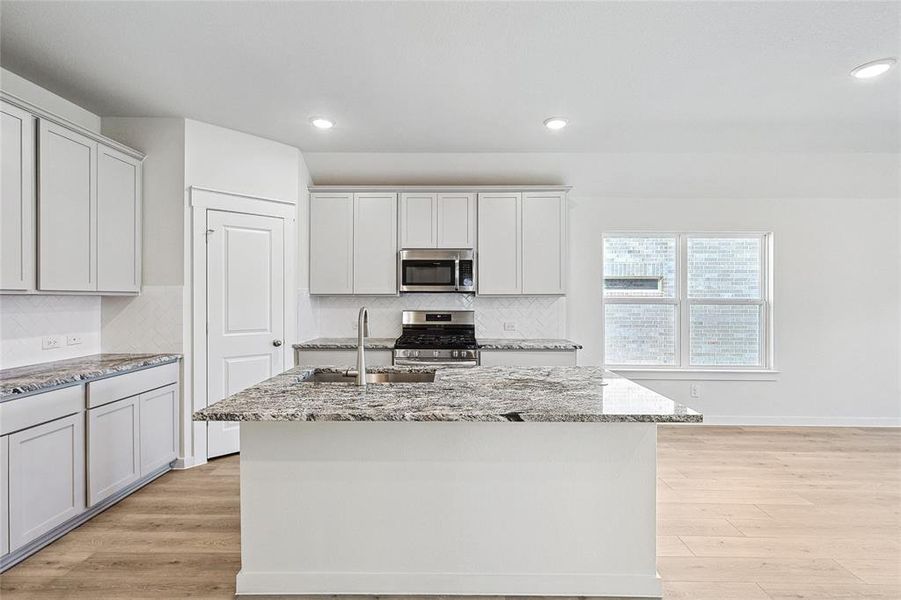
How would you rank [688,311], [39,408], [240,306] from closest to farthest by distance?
[39,408]
[240,306]
[688,311]

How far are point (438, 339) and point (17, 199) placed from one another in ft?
10.1

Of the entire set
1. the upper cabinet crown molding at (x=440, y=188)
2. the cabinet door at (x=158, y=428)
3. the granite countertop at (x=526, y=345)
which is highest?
the upper cabinet crown molding at (x=440, y=188)

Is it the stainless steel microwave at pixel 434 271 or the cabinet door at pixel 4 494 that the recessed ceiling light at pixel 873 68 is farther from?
the cabinet door at pixel 4 494

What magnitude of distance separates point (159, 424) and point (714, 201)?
5245 millimetres

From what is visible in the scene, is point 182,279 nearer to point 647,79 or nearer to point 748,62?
point 647,79

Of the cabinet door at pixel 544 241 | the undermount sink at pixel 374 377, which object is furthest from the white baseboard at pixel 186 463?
the cabinet door at pixel 544 241

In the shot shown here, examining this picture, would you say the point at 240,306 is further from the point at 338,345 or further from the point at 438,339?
the point at 438,339

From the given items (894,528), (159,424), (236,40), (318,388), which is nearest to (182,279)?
(159,424)

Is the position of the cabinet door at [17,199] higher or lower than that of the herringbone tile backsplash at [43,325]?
higher

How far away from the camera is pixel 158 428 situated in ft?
11.0

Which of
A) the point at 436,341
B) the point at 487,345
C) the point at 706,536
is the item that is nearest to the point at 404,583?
the point at 706,536

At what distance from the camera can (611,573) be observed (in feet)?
6.71

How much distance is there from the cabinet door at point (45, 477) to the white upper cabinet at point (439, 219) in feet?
9.28

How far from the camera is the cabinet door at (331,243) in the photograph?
451cm
